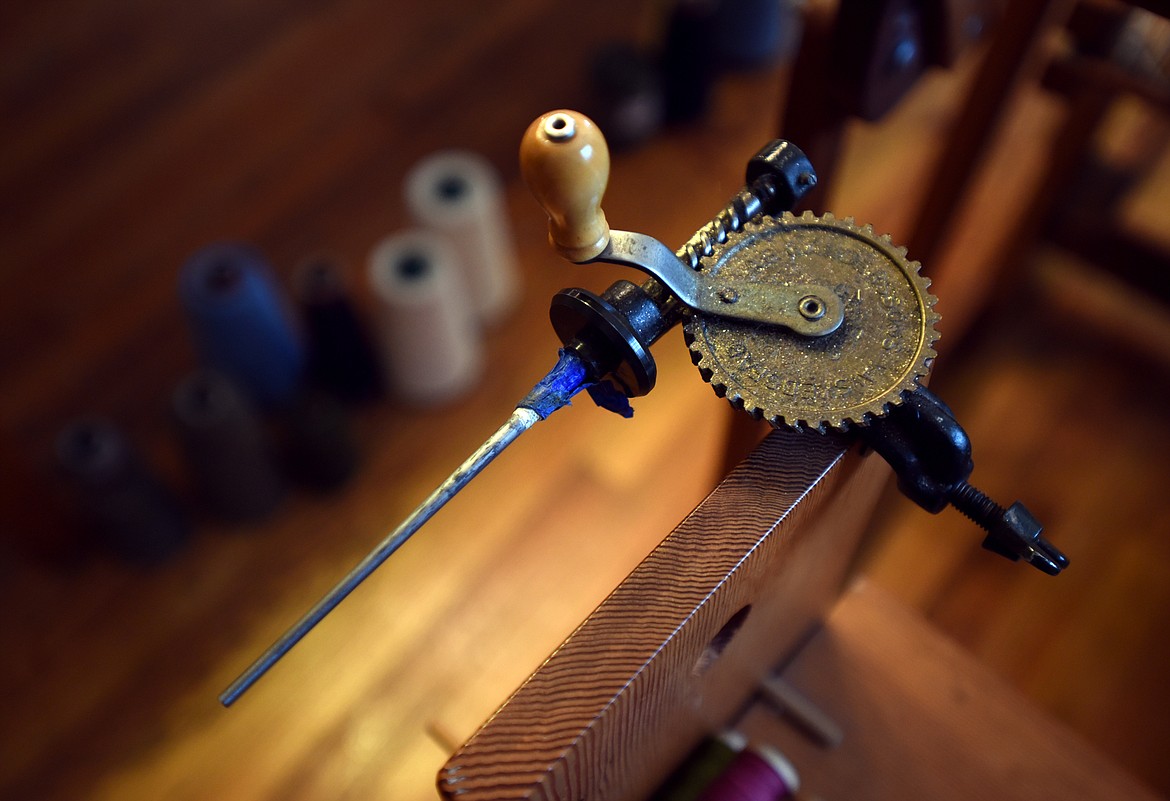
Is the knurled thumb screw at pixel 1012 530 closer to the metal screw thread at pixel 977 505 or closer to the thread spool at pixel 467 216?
the metal screw thread at pixel 977 505

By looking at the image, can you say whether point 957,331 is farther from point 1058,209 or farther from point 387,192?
point 387,192

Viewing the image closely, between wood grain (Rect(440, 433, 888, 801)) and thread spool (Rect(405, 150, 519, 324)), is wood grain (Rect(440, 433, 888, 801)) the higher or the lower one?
the lower one

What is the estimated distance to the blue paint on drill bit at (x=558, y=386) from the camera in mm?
441

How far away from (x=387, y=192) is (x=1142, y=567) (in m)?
1.07

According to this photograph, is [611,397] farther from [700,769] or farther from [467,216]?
[467,216]

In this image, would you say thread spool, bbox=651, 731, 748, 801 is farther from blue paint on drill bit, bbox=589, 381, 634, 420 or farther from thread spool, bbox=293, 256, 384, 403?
thread spool, bbox=293, 256, 384, 403

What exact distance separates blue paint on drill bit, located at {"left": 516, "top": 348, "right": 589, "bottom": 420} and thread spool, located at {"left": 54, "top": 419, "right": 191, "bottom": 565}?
755 mm


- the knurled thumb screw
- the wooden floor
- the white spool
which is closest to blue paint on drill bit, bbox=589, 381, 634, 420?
the knurled thumb screw

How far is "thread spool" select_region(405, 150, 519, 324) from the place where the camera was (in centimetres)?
119

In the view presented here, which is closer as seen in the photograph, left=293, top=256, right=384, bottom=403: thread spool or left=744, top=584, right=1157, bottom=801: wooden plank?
left=744, top=584, right=1157, bottom=801: wooden plank

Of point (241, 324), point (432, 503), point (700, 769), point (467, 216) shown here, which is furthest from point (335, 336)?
point (432, 503)

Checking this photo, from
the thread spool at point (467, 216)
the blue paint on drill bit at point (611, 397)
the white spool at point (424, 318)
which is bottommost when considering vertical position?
the blue paint on drill bit at point (611, 397)

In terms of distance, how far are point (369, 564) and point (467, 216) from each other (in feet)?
2.75

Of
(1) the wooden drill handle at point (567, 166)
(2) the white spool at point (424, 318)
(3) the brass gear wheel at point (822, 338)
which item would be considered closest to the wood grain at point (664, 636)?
(3) the brass gear wheel at point (822, 338)
